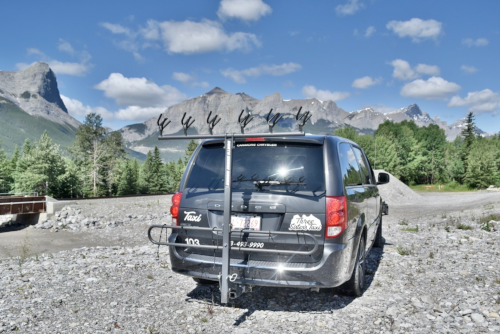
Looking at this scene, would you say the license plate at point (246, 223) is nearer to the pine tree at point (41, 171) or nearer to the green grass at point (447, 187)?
the pine tree at point (41, 171)

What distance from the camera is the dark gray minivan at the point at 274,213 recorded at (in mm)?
4270

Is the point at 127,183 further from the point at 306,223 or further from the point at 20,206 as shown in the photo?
the point at 306,223

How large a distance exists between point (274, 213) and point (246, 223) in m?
0.35

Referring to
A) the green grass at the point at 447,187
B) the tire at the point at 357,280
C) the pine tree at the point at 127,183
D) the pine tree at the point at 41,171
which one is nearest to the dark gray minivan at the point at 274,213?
the tire at the point at 357,280

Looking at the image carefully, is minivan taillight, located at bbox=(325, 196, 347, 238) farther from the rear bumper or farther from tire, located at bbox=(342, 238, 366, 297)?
tire, located at bbox=(342, 238, 366, 297)

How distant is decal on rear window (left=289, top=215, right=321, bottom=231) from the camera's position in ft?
14.0

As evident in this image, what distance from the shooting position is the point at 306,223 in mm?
4273

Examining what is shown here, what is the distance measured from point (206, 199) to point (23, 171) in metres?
61.0

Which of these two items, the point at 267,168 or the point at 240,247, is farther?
the point at 267,168

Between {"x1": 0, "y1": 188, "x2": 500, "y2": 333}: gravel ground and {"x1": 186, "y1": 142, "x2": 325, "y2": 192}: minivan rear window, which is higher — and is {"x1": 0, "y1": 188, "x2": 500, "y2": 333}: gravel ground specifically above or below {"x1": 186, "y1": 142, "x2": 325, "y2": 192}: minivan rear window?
below

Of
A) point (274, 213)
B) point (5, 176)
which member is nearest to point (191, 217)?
point (274, 213)

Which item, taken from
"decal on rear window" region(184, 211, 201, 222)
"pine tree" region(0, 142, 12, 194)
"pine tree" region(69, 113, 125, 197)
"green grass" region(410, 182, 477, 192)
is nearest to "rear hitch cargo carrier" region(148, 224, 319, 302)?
"decal on rear window" region(184, 211, 201, 222)

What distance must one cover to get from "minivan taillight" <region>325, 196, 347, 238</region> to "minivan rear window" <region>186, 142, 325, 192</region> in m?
0.18

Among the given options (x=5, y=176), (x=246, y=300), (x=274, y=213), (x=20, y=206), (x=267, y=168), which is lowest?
(x=20, y=206)
